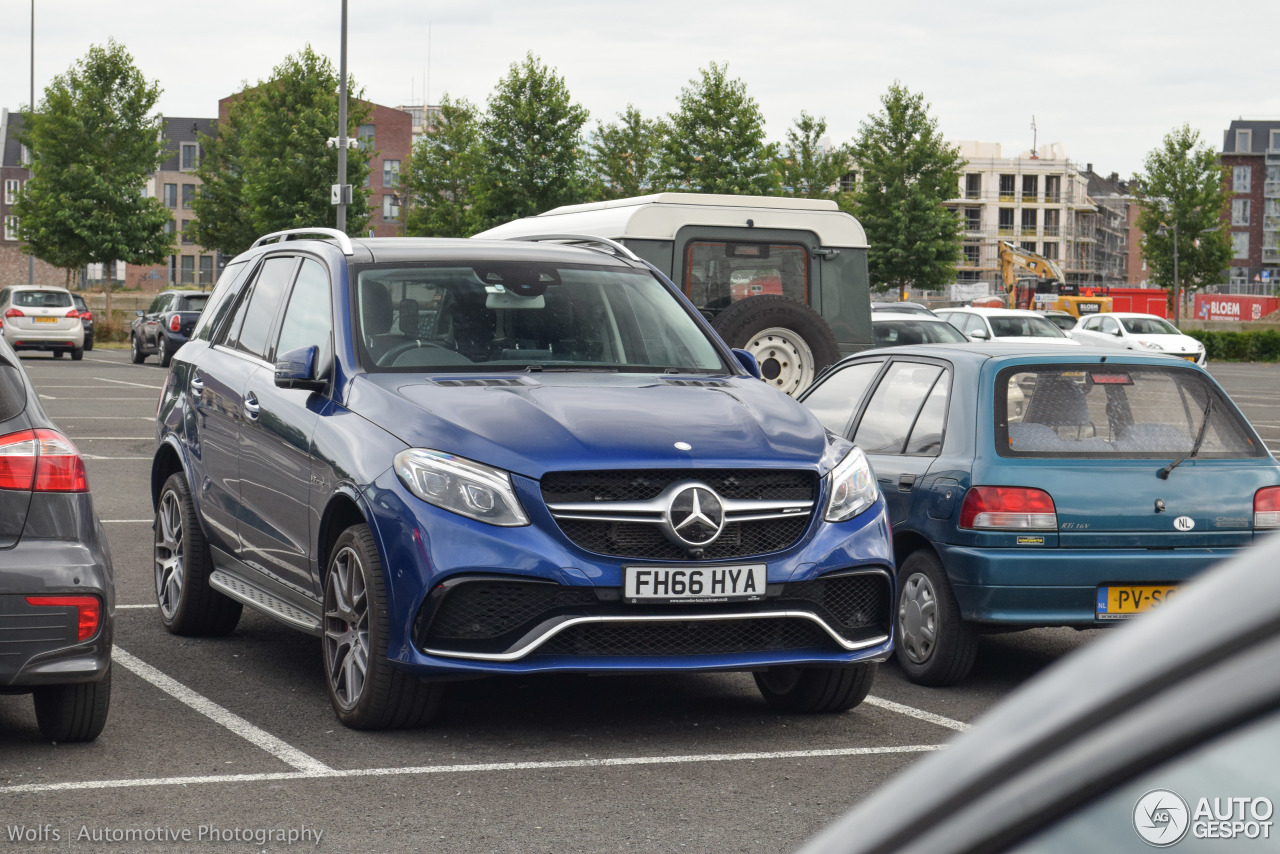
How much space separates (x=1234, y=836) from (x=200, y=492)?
22.5 ft

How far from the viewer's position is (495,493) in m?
5.24

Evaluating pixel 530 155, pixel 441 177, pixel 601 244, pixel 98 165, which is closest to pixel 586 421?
pixel 601 244

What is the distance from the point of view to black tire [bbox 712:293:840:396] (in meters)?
11.6

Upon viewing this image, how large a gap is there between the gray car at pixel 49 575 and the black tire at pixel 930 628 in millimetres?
3081

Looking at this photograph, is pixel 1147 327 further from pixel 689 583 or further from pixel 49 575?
pixel 49 575

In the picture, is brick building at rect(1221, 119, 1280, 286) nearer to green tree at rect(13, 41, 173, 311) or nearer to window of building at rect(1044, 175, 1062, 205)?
window of building at rect(1044, 175, 1062, 205)

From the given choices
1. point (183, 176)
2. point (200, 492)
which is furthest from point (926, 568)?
point (183, 176)

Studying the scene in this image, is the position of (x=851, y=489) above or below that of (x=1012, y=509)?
above

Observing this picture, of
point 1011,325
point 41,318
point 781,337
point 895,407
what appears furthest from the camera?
point 41,318

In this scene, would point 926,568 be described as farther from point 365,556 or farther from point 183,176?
point 183,176

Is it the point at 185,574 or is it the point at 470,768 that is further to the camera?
the point at 185,574

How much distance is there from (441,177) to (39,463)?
6317 centimetres

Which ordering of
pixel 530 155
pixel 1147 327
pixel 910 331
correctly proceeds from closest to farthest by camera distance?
pixel 910 331, pixel 1147 327, pixel 530 155

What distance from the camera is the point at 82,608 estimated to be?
16.5ft
